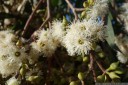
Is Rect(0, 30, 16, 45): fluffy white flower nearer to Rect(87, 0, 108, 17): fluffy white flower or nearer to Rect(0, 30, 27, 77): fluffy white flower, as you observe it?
Rect(0, 30, 27, 77): fluffy white flower

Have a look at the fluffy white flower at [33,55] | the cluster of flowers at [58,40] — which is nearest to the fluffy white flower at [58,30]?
the cluster of flowers at [58,40]

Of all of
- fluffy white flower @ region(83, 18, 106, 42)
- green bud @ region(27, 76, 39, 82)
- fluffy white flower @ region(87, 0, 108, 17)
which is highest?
fluffy white flower @ region(87, 0, 108, 17)

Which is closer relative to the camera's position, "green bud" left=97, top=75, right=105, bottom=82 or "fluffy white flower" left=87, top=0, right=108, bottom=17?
"green bud" left=97, top=75, right=105, bottom=82

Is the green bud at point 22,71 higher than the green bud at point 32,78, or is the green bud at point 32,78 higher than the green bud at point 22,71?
the green bud at point 22,71

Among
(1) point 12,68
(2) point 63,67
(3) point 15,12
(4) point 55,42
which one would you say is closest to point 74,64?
(2) point 63,67

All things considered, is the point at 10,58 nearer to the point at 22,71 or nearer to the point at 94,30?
the point at 22,71

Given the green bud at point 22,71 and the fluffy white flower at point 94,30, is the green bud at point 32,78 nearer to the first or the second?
the green bud at point 22,71

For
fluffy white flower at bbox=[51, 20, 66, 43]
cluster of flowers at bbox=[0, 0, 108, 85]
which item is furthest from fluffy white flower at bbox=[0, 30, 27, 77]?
fluffy white flower at bbox=[51, 20, 66, 43]

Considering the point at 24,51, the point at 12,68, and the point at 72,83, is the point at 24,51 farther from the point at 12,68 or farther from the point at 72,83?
the point at 72,83

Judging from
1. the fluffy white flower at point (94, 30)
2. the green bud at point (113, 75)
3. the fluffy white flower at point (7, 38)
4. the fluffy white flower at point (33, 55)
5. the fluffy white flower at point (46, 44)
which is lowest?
the green bud at point (113, 75)
